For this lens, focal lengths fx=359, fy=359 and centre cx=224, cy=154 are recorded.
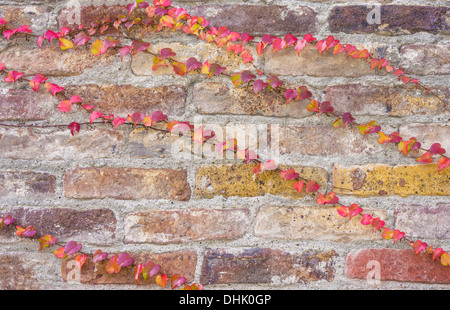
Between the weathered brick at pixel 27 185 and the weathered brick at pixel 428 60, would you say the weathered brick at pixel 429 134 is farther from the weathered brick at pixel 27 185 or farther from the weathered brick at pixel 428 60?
the weathered brick at pixel 27 185

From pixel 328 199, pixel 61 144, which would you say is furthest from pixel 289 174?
pixel 61 144

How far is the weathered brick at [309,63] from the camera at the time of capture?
85 cm

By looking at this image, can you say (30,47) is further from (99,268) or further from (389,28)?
(389,28)

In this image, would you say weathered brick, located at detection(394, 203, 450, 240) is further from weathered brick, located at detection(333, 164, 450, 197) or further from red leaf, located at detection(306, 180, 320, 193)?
red leaf, located at detection(306, 180, 320, 193)

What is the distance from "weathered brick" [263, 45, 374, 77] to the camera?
2.80ft

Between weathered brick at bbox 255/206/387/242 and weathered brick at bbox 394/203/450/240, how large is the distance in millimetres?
58

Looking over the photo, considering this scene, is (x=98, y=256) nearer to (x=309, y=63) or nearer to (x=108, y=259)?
(x=108, y=259)

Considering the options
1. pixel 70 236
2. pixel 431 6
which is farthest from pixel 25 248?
pixel 431 6

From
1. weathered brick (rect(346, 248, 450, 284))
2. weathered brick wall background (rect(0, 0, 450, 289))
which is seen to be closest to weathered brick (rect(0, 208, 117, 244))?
weathered brick wall background (rect(0, 0, 450, 289))

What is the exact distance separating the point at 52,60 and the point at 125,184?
1.16ft

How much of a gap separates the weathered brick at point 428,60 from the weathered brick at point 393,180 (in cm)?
22

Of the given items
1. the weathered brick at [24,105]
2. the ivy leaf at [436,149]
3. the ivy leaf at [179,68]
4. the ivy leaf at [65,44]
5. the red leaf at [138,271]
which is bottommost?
the red leaf at [138,271]

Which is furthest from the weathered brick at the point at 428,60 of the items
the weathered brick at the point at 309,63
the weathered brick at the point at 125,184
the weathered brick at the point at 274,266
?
the weathered brick at the point at 125,184
